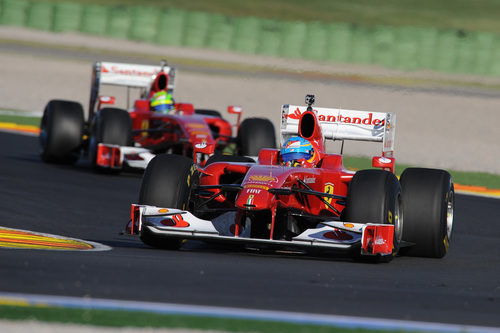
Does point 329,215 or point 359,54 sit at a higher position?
point 359,54

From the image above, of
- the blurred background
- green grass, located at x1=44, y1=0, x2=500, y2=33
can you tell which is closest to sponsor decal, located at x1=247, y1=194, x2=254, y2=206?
the blurred background

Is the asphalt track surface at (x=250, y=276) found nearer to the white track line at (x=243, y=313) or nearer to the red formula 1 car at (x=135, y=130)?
the white track line at (x=243, y=313)

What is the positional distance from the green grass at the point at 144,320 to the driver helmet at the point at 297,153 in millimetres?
4617

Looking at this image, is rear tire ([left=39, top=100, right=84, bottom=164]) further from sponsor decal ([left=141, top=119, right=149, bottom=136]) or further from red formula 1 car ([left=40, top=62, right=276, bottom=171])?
sponsor decal ([left=141, top=119, right=149, bottom=136])

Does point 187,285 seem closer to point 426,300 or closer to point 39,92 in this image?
point 426,300

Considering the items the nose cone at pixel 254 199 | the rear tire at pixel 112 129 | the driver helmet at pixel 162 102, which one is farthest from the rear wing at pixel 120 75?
the nose cone at pixel 254 199

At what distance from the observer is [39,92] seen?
31.9 metres

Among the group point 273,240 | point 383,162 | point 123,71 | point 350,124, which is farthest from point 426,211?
point 123,71

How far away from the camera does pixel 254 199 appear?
30.5ft

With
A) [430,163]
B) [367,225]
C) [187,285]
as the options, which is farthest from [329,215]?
[430,163]

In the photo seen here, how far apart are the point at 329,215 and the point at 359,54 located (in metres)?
31.3

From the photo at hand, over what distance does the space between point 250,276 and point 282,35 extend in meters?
35.1

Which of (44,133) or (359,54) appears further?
(359,54)

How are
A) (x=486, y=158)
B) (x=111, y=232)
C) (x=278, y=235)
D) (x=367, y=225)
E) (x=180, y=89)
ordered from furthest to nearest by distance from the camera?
(x=180, y=89) → (x=486, y=158) → (x=111, y=232) → (x=278, y=235) → (x=367, y=225)
